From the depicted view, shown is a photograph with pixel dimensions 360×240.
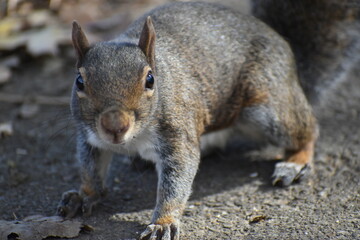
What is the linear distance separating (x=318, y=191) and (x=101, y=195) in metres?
1.18

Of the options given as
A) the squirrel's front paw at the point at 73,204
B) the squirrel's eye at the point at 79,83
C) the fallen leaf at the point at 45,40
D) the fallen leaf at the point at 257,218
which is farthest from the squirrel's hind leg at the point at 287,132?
the fallen leaf at the point at 45,40

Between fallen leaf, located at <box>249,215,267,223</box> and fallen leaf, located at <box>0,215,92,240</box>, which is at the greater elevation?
fallen leaf, located at <box>0,215,92,240</box>

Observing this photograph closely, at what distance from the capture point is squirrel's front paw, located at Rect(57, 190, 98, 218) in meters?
2.84

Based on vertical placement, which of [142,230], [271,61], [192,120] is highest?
[271,61]

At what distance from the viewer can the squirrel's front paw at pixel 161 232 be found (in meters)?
2.60

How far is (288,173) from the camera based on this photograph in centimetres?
324

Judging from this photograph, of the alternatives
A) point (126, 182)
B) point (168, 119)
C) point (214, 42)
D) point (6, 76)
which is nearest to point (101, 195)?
point (126, 182)

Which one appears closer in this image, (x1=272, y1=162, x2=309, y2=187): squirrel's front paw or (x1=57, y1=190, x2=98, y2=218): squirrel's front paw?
(x1=57, y1=190, x2=98, y2=218): squirrel's front paw

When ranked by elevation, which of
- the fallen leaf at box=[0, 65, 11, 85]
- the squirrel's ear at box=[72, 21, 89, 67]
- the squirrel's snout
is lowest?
the fallen leaf at box=[0, 65, 11, 85]

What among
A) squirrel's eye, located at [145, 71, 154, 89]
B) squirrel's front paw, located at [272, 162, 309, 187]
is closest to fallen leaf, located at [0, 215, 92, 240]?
squirrel's eye, located at [145, 71, 154, 89]

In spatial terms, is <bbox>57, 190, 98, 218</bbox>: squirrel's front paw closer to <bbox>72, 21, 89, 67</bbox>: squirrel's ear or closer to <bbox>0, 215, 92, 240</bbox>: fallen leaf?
<bbox>0, 215, 92, 240</bbox>: fallen leaf

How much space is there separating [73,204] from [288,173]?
3.98 ft

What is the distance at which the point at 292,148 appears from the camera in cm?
345

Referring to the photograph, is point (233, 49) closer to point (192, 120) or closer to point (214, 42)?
point (214, 42)
